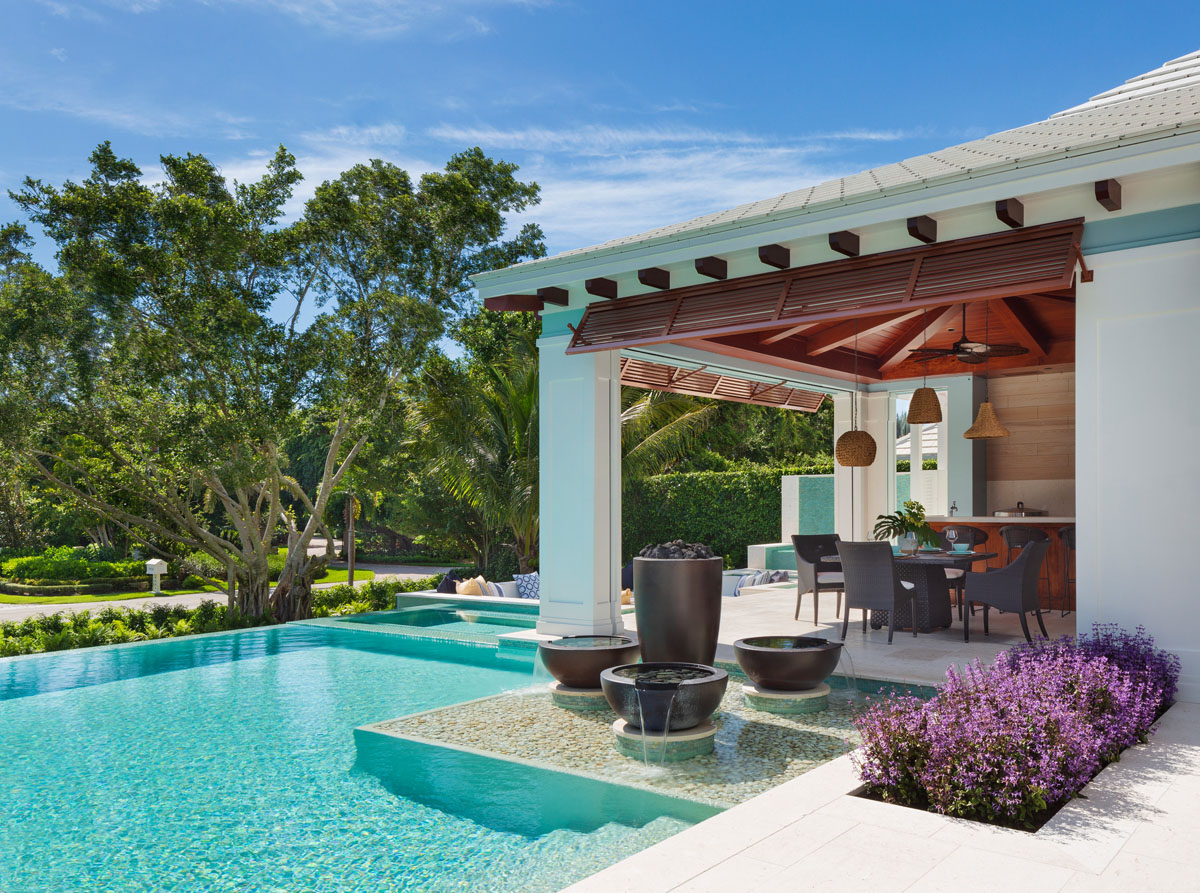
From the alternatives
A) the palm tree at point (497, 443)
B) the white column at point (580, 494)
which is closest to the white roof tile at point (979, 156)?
the white column at point (580, 494)

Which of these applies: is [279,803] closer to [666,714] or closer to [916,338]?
[666,714]

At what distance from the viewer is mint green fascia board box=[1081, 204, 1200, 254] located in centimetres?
616

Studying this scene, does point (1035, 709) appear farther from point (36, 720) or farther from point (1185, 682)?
point (36, 720)

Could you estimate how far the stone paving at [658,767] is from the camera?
15.9 feet

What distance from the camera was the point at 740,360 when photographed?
36.8ft

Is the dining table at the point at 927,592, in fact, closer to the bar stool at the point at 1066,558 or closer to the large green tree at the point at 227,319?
the bar stool at the point at 1066,558

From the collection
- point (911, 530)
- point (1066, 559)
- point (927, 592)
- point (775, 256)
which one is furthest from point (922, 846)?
point (1066, 559)

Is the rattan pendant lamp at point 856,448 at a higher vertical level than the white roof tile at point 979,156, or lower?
lower

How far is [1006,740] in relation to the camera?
12.5ft

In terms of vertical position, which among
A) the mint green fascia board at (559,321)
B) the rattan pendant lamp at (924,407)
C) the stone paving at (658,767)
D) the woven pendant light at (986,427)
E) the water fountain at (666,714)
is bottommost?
the stone paving at (658,767)

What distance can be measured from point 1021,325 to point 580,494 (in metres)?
5.78

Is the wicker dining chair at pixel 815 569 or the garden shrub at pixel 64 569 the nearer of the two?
the wicker dining chair at pixel 815 569

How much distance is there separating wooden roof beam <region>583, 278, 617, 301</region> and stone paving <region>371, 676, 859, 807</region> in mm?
4006

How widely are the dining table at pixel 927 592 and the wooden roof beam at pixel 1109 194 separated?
12.3 ft
